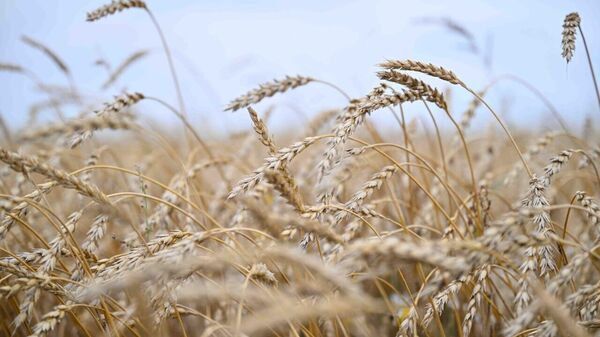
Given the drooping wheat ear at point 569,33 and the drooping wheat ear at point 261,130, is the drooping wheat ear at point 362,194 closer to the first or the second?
the drooping wheat ear at point 261,130

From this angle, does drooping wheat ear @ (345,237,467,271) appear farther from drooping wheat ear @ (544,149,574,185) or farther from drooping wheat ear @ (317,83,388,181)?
drooping wheat ear @ (544,149,574,185)

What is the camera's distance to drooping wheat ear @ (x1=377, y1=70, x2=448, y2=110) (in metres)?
1.31

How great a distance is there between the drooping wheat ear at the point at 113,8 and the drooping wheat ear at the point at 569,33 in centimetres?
177

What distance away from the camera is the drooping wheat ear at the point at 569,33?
1.43 metres

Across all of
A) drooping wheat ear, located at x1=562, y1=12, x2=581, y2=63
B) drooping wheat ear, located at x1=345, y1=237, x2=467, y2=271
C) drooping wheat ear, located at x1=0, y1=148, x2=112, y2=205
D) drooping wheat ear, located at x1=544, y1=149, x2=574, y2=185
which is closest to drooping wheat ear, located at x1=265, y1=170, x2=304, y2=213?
drooping wheat ear, located at x1=345, y1=237, x2=467, y2=271

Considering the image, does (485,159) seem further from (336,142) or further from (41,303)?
(41,303)

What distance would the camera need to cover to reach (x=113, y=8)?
82.3 inches

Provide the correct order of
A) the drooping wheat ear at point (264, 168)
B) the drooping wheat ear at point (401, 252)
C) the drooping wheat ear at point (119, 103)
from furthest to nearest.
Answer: the drooping wheat ear at point (119, 103), the drooping wheat ear at point (264, 168), the drooping wheat ear at point (401, 252)

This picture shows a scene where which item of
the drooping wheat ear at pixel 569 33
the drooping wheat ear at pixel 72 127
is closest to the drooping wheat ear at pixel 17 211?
the drooping wheat ear at pixel 72 127

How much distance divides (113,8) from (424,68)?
145 centimetres

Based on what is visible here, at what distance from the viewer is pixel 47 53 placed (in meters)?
2.80

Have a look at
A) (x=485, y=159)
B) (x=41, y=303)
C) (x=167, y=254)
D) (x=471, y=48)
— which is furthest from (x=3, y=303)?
(x=471, y=48)

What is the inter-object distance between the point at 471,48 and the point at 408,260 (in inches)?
119

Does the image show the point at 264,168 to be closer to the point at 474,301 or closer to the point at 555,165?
the point at 474,301
